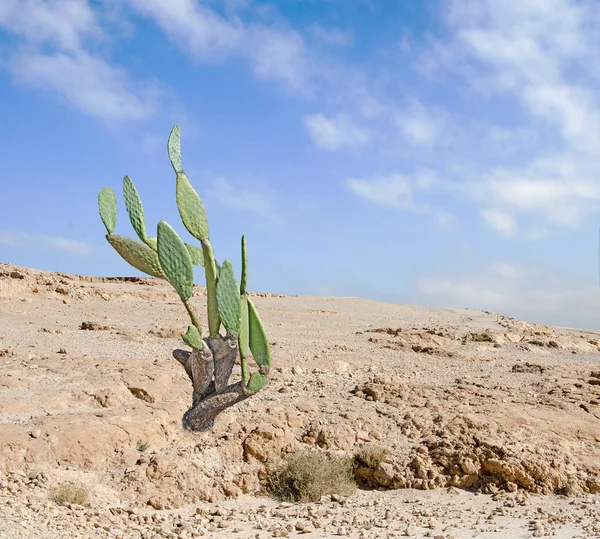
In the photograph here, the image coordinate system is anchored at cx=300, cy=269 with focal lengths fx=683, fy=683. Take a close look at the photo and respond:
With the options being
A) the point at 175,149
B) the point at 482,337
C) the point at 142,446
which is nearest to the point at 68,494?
the point at 142,446

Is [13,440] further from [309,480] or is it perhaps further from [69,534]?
[309,480]

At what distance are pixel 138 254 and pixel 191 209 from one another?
0.95m

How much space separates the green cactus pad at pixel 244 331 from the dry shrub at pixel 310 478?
131 centimetres

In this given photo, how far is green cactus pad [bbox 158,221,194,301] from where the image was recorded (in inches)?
278

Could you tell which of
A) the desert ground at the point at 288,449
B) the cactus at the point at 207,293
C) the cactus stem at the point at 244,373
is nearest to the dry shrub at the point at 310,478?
the desert ground at the point at 288,449

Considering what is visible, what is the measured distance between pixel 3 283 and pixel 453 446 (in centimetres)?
1613

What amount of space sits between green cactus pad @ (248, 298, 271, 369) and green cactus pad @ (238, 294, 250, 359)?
15cm

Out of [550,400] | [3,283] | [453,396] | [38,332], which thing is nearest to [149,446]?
[453,396]

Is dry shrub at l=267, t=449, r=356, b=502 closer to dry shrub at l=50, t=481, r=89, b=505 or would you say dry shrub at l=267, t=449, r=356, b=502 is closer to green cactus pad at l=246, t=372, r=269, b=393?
green cactus pad at l=246, t=372, r=269, b=393

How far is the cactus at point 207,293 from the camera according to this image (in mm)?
7062

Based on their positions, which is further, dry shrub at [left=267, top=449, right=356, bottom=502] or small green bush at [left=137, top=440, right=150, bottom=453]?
small green bush at [left=137, top=440, right=150, bottom=453]

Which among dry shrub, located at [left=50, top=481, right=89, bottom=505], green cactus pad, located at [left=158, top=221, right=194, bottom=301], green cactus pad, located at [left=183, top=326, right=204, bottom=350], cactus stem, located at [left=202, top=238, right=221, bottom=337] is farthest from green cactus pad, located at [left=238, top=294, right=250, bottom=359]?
dry shrub, located at [left=50, top=481, right=89, bottom=505]

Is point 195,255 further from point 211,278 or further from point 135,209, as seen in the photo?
point 135,209

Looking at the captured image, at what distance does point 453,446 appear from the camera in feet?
26.3
